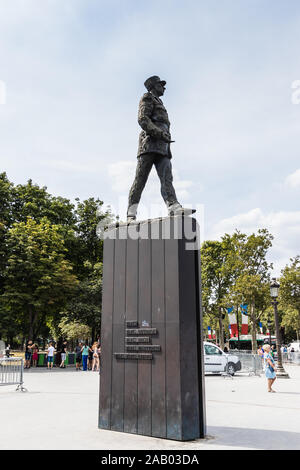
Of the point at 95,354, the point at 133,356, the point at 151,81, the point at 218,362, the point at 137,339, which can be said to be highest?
the point at 151,81

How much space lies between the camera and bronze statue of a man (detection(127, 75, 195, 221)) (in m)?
7.24

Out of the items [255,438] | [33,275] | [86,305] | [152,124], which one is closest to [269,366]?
[255,438]

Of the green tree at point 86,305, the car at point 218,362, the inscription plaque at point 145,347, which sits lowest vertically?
the car at point 218,362

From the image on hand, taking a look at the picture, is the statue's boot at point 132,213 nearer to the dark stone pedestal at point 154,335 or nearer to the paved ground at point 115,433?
the dark stone pedestal at point 154,335

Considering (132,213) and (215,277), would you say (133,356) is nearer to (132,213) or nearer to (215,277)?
(132,213)

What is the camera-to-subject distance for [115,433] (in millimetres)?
6105

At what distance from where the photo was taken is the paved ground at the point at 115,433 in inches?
214

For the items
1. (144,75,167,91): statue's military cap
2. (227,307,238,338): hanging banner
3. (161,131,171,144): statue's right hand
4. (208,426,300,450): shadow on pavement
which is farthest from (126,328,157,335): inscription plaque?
(227,307,238,338): hanging banner

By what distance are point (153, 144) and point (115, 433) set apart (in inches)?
196

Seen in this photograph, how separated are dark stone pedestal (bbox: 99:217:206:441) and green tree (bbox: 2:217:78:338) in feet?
65.7

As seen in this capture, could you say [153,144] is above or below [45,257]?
below

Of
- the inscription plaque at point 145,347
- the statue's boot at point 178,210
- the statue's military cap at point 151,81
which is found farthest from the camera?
the statue's military cap at point 151,81

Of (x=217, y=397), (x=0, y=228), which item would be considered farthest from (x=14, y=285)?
(x=217, y=397)

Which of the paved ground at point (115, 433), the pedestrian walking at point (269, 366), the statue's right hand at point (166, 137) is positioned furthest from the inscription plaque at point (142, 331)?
the pedestrian walking at point (269, 366)
